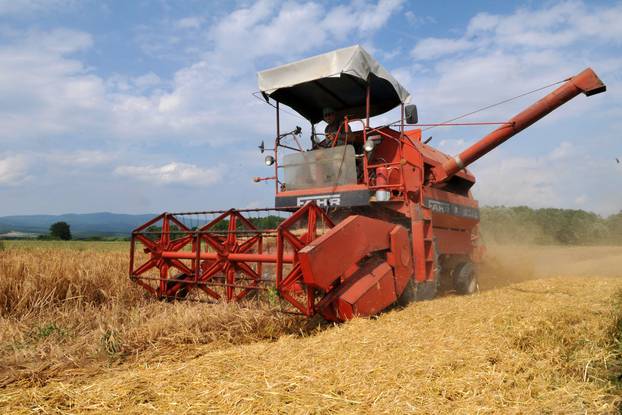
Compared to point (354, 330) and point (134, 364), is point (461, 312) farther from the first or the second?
→ point (134, 364)

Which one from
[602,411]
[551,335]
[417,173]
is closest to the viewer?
[602,411]

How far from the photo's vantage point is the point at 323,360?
3053 mm

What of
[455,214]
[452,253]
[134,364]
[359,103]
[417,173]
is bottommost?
[134,364]

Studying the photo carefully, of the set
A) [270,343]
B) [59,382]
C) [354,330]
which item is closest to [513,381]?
[354,330]

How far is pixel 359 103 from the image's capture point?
24.1ft

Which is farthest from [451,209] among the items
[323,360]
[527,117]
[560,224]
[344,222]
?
[560,224]

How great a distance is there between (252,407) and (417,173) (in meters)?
4.46

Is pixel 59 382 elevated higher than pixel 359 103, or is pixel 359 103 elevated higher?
pixel 359 103

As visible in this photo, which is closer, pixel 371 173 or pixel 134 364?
pixel 134 364

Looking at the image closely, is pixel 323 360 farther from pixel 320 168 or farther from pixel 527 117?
pixel 527 117

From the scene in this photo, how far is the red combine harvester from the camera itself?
14.5 ft

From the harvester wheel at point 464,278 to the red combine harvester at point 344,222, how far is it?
0.06 ft

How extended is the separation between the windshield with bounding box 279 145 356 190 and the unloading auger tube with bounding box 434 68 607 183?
58.2 inches

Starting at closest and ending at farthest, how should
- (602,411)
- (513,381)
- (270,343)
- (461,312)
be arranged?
(602,411) < (513,381) < (270,343) < (461,312)
